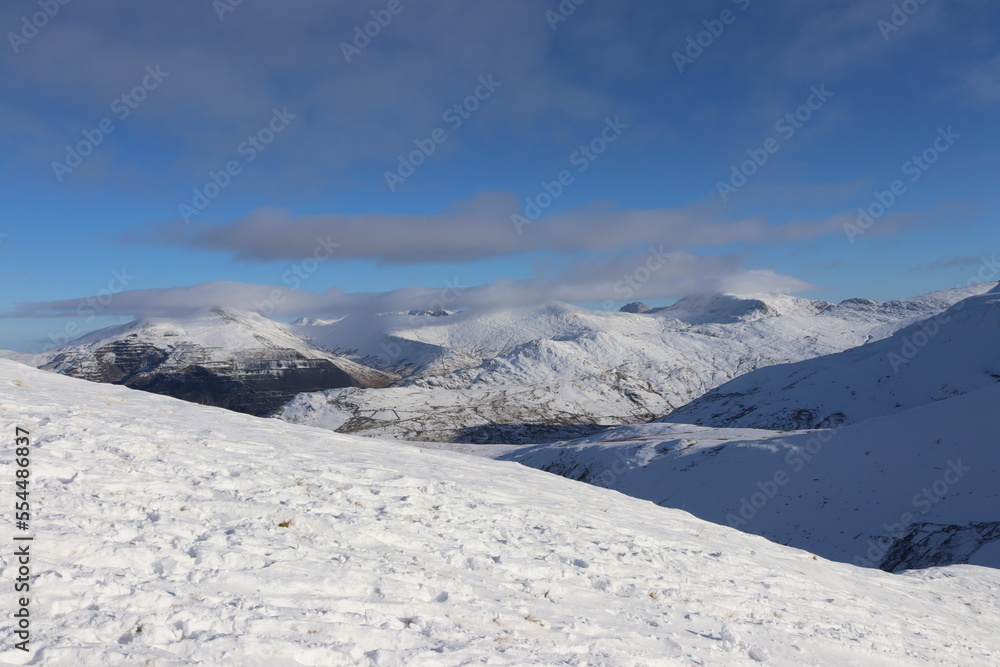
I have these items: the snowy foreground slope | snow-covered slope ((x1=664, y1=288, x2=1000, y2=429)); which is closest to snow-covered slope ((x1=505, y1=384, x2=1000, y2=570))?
the snowy foreground slope

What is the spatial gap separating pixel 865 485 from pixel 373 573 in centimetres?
4150

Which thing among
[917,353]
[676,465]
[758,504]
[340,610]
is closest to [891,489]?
[758,504]

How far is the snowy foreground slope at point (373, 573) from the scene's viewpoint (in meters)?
6.32

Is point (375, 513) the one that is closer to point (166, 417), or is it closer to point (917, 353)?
point (166, 417)

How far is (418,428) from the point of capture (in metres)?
146

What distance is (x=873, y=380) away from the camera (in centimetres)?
11150

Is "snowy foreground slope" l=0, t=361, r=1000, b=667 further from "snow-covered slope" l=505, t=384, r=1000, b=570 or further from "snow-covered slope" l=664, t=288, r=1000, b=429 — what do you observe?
"snow-covered slope" l=664, t=288, r=1000, b=429

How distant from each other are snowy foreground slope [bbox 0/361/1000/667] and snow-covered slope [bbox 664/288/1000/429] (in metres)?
97.0

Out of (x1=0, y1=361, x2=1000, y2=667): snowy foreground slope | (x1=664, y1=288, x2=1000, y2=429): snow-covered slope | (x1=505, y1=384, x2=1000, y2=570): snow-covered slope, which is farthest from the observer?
(x1=664, y1=288, x2=1000, y2=429): snow-covered slope

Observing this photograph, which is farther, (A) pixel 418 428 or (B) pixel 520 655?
(A) pixel 418 428

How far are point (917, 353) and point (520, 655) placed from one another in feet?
450

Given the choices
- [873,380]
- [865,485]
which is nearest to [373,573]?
[865,485]

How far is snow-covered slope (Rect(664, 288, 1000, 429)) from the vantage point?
9962cm

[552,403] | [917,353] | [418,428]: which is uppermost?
[917,353]
